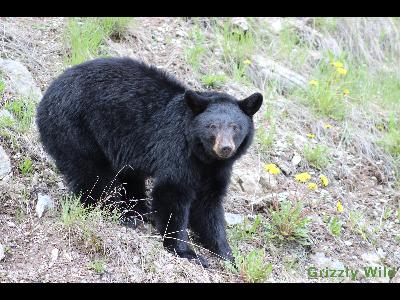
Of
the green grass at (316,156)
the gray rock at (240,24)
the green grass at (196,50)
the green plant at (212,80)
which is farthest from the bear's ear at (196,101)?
the gray rock at (240,24)

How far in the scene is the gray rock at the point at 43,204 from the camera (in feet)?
21.1

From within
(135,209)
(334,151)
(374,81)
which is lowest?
(135,209)

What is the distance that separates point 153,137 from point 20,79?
2027mm

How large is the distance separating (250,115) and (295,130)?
2.33 meters

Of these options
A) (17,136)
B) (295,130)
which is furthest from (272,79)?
(17,136)

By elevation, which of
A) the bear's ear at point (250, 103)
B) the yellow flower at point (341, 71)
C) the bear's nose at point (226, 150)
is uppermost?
the yellow flower at point (341, 71)

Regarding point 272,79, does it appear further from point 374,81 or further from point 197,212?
point 197,212

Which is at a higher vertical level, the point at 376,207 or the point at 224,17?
the point at 224,17

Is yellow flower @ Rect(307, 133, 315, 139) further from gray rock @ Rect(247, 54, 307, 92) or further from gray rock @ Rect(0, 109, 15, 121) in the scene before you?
gray rock @ Rect(0, 109, 15, 121)

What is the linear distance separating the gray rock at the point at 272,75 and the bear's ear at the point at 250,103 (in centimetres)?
273

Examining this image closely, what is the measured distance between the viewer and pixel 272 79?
938cm

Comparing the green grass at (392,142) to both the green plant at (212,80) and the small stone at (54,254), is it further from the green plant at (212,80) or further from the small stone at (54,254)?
the small stone at (54,254)

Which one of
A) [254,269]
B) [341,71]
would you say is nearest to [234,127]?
[254,269]

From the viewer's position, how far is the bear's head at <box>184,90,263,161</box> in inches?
247
